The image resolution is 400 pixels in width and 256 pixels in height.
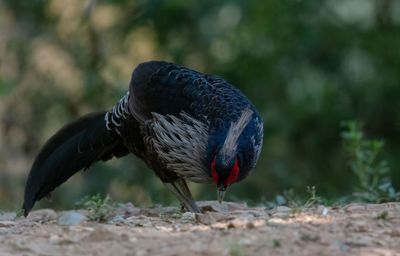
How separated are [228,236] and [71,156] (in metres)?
2.86

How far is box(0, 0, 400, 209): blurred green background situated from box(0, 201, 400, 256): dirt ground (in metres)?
5.73

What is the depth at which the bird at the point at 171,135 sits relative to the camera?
486 centimetres

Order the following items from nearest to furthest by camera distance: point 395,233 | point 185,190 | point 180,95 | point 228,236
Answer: point 228,236, point 395,233, point 180,95, point 185,190

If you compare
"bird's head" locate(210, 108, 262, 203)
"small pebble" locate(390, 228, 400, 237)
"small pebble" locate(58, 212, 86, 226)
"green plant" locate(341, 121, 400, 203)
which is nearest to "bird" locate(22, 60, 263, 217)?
"bird's head" locate(210, 108, 262, 203)

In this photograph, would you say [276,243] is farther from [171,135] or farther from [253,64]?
[253,64]

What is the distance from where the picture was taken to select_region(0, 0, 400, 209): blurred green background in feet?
33.7

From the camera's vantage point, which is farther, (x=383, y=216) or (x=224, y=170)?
(x=224, y=170)

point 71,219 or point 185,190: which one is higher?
point 185,190

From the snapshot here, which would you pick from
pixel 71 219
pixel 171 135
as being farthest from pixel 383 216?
pixel 71 219

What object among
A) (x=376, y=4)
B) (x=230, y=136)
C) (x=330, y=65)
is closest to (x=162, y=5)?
(x=330, y=65)

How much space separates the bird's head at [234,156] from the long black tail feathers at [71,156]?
1.51 m

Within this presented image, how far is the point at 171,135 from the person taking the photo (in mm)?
5141

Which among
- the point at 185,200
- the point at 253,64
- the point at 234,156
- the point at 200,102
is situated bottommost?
the point at 185,200

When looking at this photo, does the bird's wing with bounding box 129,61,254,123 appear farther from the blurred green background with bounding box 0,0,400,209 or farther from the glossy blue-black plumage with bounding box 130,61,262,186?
the blurred green background with bounding box 0,0,400,209
